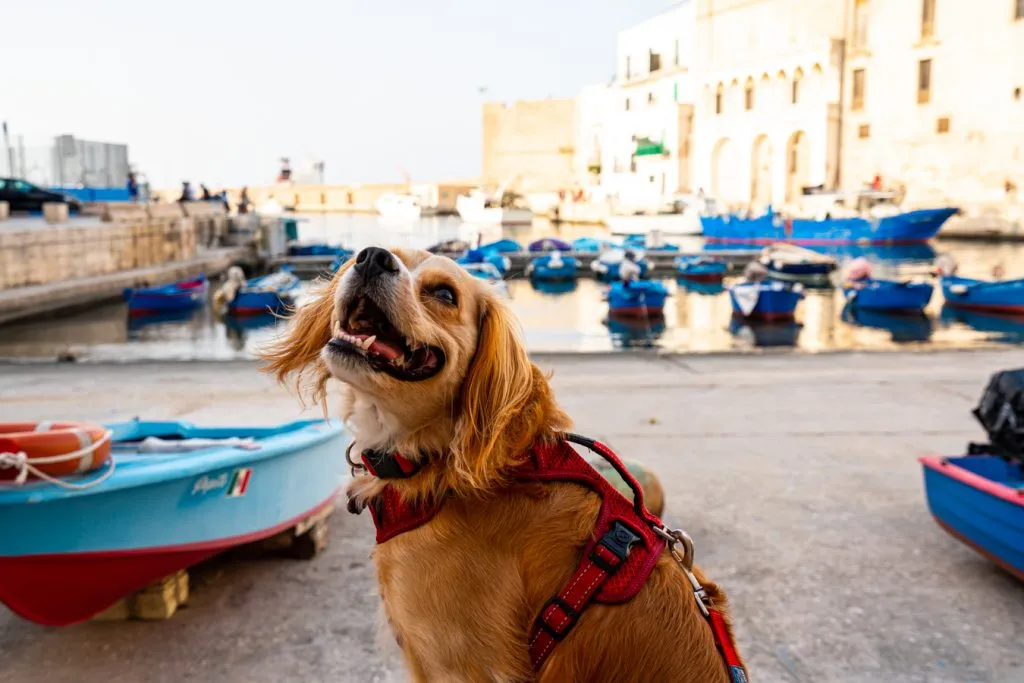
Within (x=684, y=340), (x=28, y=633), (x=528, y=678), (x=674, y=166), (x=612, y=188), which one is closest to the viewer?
(x=528, y=678)

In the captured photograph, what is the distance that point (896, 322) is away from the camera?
23.2m

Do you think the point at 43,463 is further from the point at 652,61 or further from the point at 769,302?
the point at 652,61

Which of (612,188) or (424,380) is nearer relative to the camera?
(424,380)

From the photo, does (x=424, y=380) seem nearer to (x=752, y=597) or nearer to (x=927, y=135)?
(x=752, y=597)

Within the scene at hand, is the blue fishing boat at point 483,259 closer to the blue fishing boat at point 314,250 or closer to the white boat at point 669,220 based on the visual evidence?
the blue fishing boat at point 314,250

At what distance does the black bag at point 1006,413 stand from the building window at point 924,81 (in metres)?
55.4

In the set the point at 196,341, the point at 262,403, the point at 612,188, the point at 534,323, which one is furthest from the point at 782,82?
the point at 262,403

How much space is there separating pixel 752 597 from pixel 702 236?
168ft

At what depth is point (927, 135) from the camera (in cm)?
5253

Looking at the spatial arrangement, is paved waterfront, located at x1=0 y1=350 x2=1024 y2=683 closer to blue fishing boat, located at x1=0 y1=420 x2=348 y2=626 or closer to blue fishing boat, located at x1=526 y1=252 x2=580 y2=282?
Result: blue fishing boat, located at x1=0 y1=420 x2=348 y2=626

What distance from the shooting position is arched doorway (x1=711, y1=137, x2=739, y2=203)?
63.3 meters

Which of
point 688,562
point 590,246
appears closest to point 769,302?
point 590,246

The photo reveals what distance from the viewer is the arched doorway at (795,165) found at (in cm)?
5910

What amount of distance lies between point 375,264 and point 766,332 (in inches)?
816
